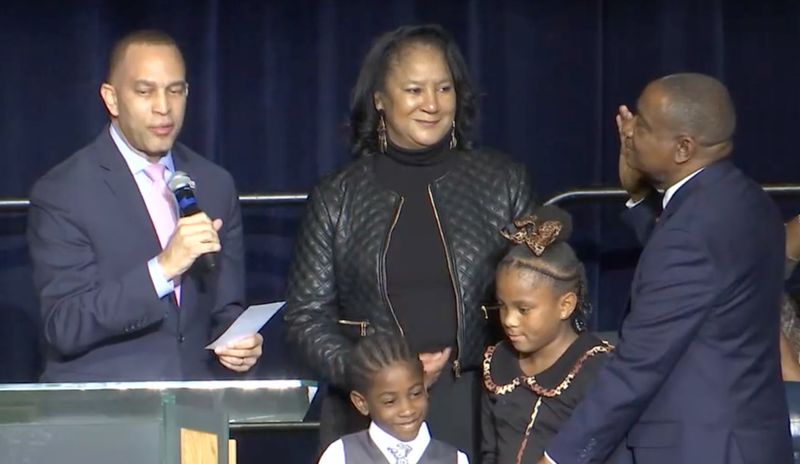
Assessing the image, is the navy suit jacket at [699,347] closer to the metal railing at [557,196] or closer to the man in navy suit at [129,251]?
the man in navy suit at [129,251]

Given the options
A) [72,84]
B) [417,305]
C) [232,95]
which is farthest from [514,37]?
[417,305]

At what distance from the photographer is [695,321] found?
8.67ft

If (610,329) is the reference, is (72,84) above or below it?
above

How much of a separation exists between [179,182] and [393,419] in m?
0.65

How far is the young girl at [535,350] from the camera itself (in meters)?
2.98

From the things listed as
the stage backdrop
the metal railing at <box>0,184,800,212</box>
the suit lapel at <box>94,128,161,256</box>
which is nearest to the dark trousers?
the suit lapel at <box>94,128,161,256</box>

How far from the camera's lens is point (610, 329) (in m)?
4.64

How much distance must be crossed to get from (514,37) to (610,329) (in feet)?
3.12

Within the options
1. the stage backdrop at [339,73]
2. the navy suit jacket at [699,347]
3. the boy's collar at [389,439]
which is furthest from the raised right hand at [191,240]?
the stage backdrop at [339,73]

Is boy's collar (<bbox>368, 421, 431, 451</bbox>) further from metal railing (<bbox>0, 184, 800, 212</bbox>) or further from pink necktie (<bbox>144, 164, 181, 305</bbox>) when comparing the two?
metal railing (<bbox>0, 184, 800, 212</bbox>)

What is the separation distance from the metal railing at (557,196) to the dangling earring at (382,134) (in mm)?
900

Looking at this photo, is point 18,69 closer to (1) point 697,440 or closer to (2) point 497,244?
(2) point 497,244

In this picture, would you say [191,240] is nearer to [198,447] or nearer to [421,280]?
[421,280]

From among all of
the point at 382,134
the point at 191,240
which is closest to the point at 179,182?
the point at 191,240
